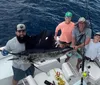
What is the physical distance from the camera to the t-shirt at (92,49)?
5.47 metres

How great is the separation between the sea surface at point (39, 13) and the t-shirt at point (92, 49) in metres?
3.07

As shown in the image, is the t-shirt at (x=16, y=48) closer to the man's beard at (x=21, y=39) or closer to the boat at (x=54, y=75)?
the man's beard at (x=21, y=39)

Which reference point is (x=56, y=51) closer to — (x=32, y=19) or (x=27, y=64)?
(x=27, y=64)

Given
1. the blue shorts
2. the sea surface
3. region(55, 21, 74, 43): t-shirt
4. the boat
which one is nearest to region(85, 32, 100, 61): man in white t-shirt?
the boat

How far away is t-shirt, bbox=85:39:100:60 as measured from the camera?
5469mm

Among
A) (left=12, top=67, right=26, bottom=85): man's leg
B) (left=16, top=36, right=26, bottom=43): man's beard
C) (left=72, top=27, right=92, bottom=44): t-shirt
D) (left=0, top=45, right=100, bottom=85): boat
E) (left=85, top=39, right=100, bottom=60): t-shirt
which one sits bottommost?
(left=0, top=45, right=100, bottom=85): boat

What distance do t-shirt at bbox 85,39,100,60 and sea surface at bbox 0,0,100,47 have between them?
3.07 m

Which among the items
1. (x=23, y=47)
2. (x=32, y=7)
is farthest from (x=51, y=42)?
(x=32, y=7)

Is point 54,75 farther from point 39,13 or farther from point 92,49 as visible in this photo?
point 39,13

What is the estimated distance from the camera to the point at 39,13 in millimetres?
9875

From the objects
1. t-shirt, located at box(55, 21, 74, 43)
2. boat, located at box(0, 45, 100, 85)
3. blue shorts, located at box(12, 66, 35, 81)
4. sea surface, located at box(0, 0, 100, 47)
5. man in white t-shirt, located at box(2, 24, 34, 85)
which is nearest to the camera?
man in white t-shirt, located at box(2, 24, 34, 85)

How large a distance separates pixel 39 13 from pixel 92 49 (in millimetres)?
4755

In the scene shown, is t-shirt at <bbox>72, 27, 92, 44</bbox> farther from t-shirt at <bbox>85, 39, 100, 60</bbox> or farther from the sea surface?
the sea surface

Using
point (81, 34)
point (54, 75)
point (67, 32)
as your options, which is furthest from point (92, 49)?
point (54, 75)
